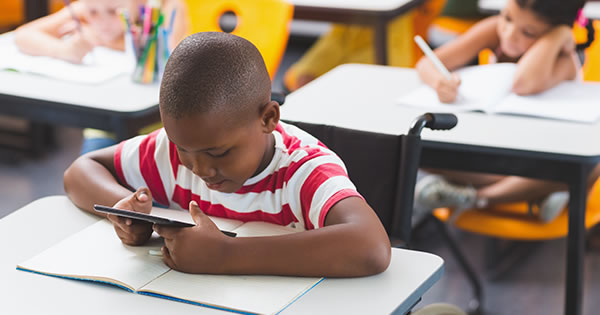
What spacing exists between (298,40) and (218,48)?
4.26 m

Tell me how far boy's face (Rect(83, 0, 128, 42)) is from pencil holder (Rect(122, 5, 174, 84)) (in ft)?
0.58

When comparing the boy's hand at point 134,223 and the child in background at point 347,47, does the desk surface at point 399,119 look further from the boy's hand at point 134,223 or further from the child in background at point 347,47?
the child in background at point 347,47

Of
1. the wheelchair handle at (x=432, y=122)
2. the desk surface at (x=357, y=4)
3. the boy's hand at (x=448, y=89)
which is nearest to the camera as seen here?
the wheelchair handle at (x=432, y=122)

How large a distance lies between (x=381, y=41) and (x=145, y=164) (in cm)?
189

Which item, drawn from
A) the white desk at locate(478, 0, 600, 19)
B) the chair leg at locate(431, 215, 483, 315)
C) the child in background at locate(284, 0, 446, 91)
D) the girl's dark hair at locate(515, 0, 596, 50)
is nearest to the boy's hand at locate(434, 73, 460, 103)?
the girl's dark hair at locate(515, 0, 596, 50)

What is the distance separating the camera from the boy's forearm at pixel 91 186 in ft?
4.72

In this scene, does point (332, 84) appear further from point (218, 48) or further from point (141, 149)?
point (218, 48)

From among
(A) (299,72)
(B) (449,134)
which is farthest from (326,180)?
(A) (299,72)

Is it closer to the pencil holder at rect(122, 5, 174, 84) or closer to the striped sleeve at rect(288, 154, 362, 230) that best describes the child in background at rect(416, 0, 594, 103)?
the pencil holder at rect(122, 5, 174, 84)

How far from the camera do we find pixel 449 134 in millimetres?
1916

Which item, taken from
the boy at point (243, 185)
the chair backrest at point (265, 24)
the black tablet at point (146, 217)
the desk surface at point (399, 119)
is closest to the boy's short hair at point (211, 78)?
the boy at point (243, 185)

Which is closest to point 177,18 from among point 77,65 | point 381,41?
point 77,65

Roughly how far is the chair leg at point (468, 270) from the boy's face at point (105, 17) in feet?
3.53

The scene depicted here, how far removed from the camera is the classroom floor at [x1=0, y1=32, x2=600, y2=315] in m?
2.50
